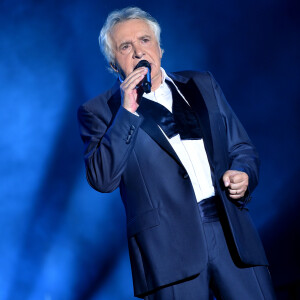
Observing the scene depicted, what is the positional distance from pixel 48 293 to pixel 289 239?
75.9 inches

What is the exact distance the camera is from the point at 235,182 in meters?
1.18

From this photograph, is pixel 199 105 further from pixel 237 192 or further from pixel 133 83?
pixel 237 192

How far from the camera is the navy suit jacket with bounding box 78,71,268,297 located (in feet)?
3.83

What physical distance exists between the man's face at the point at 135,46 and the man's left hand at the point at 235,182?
1.67ft

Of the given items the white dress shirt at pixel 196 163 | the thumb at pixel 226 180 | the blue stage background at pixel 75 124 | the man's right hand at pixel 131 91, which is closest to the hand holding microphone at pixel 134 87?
the man's right hand at pixel 131 91

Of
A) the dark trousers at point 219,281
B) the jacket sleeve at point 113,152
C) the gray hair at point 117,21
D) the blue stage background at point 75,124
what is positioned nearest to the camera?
the dark trousers at point 219,281

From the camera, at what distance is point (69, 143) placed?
337 centimetres

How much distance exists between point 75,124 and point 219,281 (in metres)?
2.41

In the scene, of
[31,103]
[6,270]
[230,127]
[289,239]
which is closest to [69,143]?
[31,103]

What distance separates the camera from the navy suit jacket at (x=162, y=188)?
117cm

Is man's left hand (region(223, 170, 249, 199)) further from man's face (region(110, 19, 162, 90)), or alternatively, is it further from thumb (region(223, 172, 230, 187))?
man's face (region(110, 19, 162, 90))

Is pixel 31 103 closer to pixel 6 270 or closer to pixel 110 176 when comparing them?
pixel 6 270

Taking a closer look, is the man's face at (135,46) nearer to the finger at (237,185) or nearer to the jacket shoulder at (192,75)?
the jacket shoulder at (192,75)

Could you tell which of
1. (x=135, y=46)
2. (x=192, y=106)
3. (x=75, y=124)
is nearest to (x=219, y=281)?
(x=192, y=106)
